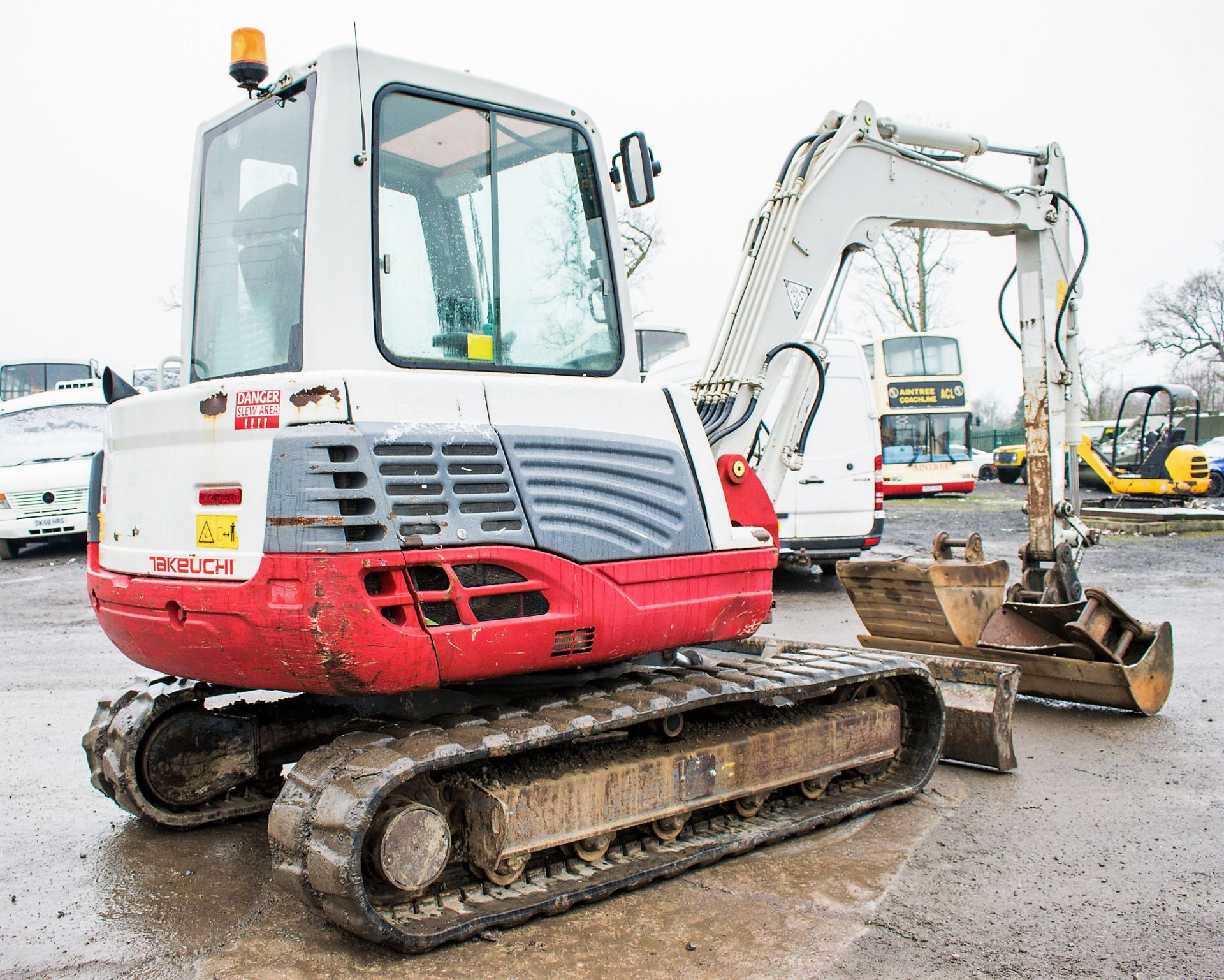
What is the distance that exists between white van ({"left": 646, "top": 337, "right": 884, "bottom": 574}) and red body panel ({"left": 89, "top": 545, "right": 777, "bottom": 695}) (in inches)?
274

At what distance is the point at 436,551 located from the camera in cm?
340

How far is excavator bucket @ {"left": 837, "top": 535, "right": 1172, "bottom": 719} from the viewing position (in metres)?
6.09

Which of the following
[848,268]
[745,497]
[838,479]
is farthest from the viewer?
[838,479]

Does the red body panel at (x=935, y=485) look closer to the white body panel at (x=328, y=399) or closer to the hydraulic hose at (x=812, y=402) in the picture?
the hydraulic hose at (x=812, y=402)

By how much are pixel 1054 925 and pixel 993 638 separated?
10.6ft

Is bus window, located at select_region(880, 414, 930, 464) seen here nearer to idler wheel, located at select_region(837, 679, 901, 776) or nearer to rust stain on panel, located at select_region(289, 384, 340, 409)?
idler wheel, located at select_region(837, 679, 901, 776)

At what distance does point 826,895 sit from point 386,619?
1857mm

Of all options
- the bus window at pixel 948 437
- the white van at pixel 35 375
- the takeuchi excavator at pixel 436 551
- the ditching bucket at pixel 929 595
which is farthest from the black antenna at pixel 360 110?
the bus window at pixel 948 437

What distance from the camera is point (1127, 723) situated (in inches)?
239

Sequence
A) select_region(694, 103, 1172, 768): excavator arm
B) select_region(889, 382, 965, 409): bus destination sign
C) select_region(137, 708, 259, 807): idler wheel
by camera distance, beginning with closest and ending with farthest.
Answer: select_region(137, 708, 259, 807): idler wheel
select_region(694, 103, 1172, 768): excavator arm
select_region(889, 382, 965, 409): bus destination sign

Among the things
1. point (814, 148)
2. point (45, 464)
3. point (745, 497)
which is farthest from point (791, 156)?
point (45, 464)

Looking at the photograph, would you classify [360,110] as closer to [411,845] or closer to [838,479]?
[411,845]

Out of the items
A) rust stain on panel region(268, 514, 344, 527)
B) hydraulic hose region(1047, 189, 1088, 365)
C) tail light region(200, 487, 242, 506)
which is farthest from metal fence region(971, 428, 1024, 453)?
rust stain on panel region(268, 514, 344, 527)

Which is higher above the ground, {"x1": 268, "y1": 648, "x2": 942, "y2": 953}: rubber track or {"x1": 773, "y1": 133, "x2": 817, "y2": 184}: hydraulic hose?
{"x1": 773, "y1": 133, "x2": 817, "y2": 184}: hydraulic hose
